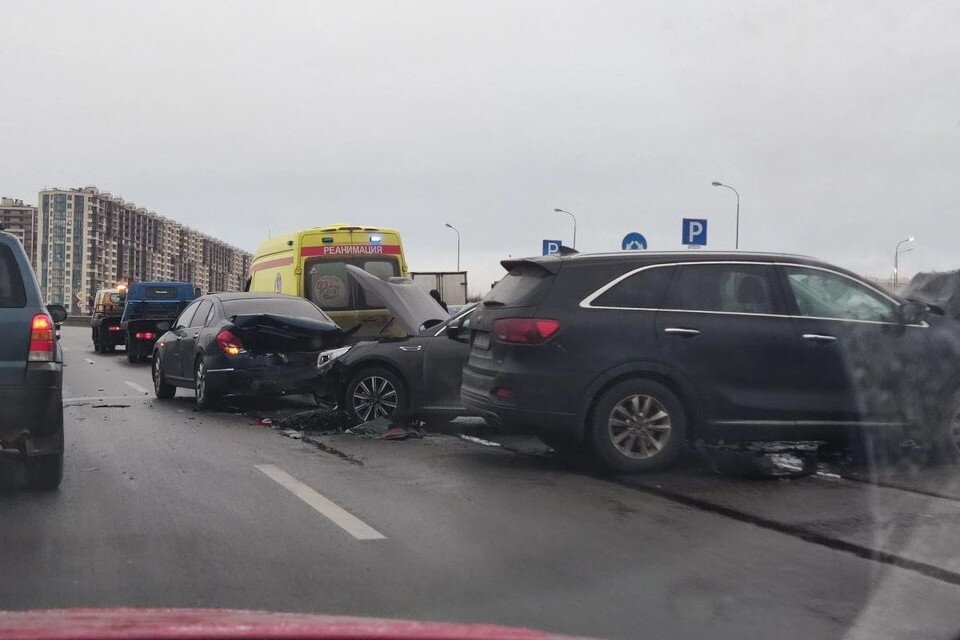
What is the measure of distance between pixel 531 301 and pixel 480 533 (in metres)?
2.73

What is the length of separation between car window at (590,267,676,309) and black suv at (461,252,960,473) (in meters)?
0.01

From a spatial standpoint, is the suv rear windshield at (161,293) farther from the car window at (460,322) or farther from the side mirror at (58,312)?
the side mirror at (58,312)

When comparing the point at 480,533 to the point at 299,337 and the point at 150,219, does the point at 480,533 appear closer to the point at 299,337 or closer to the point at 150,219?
the point at 299,337

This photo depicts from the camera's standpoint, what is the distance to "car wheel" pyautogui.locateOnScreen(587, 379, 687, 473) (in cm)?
801

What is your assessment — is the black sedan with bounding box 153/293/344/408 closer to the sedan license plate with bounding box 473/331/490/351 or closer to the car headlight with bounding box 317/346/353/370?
the car headlight with bounding box 317/346/353/370

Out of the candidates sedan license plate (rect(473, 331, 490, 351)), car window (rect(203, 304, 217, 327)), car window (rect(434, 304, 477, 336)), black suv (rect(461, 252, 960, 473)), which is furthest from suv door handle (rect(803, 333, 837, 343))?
car window (rect(203, 304, 217, 327))

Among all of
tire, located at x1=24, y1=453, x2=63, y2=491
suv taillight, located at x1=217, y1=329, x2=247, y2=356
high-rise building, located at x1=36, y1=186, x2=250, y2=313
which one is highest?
high-rise building, located at x1=36, y1=186, x2=250, y2=313

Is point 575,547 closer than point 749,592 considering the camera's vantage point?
No

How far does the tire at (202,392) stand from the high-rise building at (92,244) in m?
95.2

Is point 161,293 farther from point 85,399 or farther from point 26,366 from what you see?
point 26,366

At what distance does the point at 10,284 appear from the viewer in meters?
6.93

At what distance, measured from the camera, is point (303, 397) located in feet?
51.8

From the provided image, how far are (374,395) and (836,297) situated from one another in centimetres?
488

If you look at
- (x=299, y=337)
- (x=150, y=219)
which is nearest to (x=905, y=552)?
(x=299, y=337)
